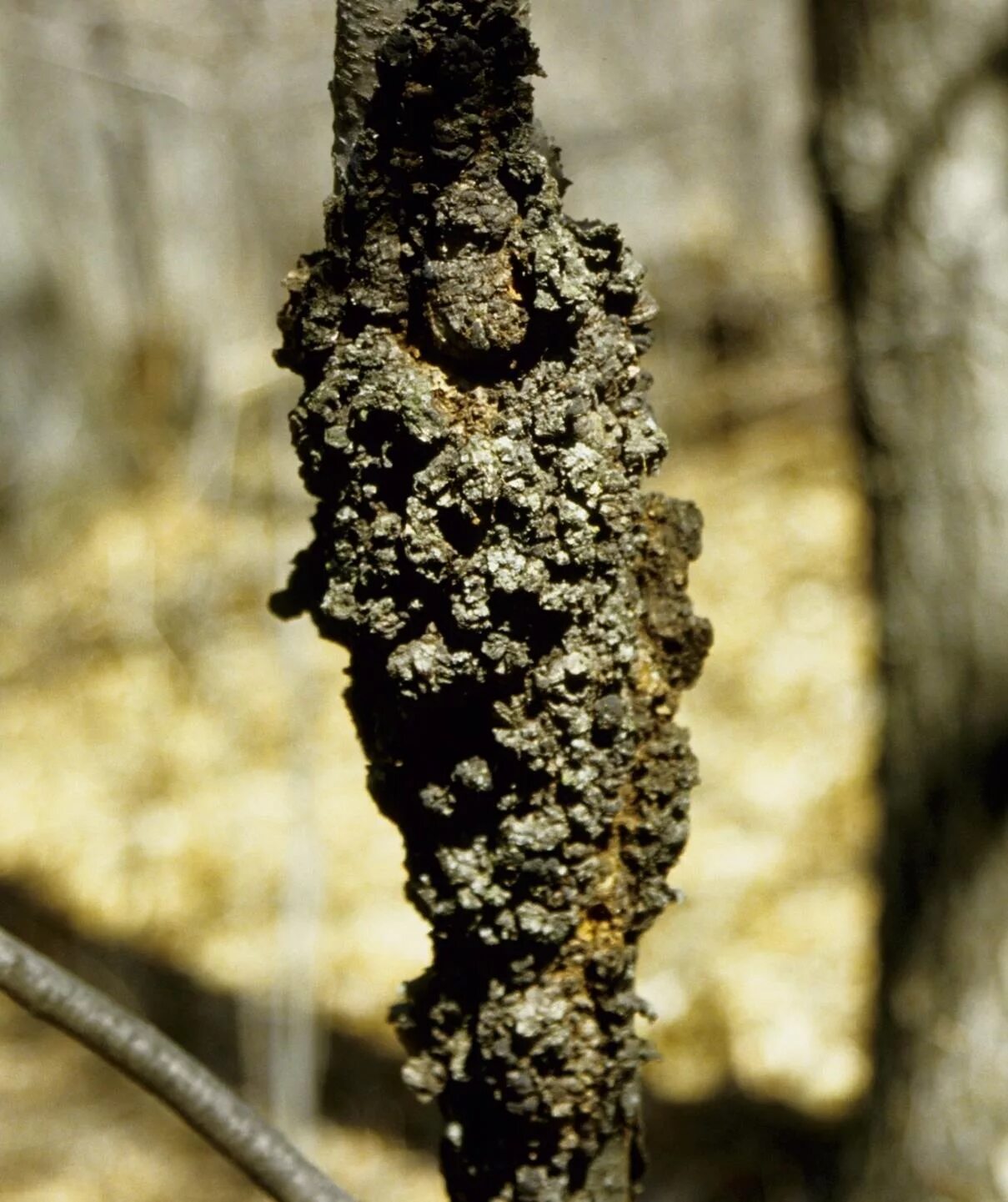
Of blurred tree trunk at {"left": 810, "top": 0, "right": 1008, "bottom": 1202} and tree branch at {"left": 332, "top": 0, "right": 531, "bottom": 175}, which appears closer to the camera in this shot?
tree branch at {"left": 332, "top": 0, "right": 531, "bottom": 175}

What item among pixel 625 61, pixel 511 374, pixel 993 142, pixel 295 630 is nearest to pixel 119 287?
pixel 625 61

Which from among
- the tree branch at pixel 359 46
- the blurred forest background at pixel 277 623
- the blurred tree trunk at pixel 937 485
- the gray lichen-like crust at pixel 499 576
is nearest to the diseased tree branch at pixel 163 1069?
the gray lichen-like crust at pixel 499 576

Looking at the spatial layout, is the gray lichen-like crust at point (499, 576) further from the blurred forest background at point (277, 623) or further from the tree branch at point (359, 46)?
the blurred forest background at point (277, 623)

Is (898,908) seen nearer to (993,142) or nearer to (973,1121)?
(973,1121)

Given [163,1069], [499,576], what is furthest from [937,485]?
[163,1069]

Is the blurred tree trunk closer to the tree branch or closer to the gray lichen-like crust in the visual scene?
the gray lichen-like crust

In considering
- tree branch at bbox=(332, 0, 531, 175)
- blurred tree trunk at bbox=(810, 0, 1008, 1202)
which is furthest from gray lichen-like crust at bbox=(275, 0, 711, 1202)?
blurred tree trunk at bbox=(810, 0, 1008, 1202)
